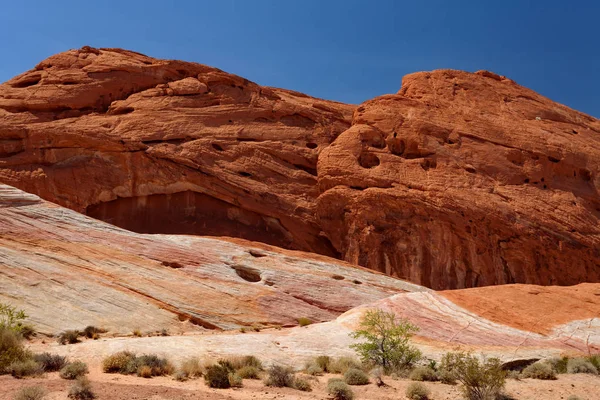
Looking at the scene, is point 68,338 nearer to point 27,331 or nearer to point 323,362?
point 27,331

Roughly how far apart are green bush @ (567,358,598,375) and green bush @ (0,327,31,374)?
14.2 metres

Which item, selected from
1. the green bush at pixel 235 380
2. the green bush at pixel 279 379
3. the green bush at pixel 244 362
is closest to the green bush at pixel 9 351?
the green bush at pixel 235 380

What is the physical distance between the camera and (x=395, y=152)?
119ft

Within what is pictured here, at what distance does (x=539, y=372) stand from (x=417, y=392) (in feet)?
15.1

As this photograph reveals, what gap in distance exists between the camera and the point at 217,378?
1324cm

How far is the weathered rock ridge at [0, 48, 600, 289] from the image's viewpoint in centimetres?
3198

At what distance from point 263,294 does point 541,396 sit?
37.6ft

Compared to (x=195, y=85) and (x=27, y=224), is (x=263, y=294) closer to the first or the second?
(x=27, y=224)

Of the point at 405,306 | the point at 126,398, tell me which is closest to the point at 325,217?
the point at 405,306

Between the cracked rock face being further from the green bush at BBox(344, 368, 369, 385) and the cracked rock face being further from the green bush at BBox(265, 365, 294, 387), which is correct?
the green bush at BBox(265, 365, 294, 387)

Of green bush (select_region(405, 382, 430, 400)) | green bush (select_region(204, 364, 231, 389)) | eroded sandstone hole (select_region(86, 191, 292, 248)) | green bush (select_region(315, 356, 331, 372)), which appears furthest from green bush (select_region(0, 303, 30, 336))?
eroded sandstone hole (select_region(86, 191, 292, 248))

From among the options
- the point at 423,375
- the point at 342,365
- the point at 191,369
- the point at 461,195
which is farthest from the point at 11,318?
the point at 461,195

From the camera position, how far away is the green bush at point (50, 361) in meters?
13.4

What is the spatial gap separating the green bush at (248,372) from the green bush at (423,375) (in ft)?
13.4
